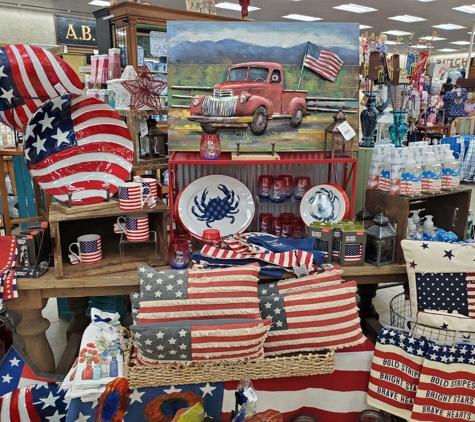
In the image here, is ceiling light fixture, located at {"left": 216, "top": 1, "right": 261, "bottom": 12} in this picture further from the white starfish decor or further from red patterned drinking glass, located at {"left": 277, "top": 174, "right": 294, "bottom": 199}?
red patterned drinking glass, located at {"left": 277, "top": 174, "right": 294, "bottom": 199}

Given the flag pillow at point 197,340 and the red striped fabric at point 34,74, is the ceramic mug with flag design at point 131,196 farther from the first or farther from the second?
the flag pillow at point 197,340

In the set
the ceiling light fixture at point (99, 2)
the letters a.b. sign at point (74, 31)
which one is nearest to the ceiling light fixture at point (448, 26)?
the ceiling light fixture at point (99, 2)

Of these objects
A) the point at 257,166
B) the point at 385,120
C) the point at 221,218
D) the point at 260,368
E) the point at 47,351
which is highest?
the point at 385,120

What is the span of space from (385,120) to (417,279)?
1867mm

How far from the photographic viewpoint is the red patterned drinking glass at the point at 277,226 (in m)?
2.40

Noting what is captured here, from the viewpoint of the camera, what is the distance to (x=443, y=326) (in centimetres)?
193

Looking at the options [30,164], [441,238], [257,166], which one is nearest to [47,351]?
[30,164]

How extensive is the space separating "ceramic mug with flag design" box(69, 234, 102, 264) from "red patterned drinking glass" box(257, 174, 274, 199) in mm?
879

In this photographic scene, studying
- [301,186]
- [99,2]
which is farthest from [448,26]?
[301,186]

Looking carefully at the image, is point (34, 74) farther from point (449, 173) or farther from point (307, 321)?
point (449, 173)

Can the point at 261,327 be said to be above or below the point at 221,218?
below

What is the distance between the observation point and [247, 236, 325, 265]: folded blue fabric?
202cm

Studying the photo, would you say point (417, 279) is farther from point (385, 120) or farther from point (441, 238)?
point (385, 120)

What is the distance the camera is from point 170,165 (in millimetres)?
2199
